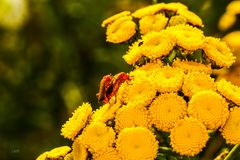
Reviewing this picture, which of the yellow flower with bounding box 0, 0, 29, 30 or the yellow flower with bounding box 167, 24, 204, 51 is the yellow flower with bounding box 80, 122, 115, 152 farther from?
the yellow flower with bounding box 0, 0, 29, 30

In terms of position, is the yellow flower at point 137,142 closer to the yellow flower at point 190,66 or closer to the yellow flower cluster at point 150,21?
the yellow flower at point 190,66

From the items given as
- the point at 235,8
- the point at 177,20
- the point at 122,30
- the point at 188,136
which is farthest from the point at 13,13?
the point at 188,136

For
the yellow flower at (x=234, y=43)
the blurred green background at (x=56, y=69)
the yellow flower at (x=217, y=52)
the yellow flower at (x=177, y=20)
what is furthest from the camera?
the blurred green background at (x=56, y=69)

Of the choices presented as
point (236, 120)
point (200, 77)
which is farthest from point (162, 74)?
point (236, 120)

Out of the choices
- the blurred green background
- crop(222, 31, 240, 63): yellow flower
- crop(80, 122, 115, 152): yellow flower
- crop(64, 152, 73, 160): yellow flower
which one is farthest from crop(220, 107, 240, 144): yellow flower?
the blurred green background

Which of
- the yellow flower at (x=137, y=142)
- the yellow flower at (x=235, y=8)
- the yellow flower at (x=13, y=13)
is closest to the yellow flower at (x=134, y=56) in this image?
the yellow flower at (x=137, y=142)

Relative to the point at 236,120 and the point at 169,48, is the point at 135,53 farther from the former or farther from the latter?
the point at 236,120
